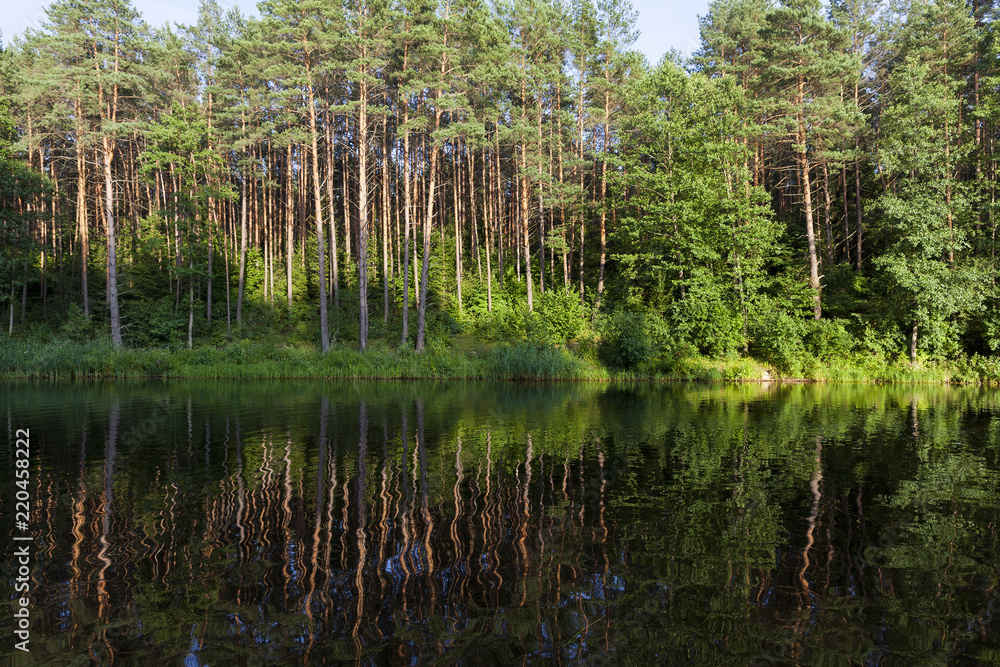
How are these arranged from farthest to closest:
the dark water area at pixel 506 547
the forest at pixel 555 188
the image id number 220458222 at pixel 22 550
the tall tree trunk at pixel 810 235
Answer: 1. the tall tree trunk at pixel 810 235
2. the forest at pixel 555 188
3. the image id number 220458222 at pixel 22 550
4. the dark water area at pixel 506 547

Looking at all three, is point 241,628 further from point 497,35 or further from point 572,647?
point 497,35

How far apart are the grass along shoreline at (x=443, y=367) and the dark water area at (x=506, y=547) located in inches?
574

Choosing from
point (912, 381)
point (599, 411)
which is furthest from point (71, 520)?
point (912, 381)

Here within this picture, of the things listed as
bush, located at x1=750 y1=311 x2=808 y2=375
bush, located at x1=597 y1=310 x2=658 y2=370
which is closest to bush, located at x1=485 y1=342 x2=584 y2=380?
bush, located at x1=597 y1=310 x2=658 y2=370

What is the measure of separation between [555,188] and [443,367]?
15160mm

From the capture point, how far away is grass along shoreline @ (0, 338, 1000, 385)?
26797mm

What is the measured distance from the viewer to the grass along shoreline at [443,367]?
2680 cm

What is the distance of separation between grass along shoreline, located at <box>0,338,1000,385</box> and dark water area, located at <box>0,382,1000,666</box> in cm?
1457

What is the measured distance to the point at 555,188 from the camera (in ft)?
118

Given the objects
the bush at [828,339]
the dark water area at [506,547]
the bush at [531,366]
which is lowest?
the dark water area at [506,547]

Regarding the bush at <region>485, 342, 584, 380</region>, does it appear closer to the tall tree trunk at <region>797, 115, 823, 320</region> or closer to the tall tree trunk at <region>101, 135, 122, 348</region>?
the tall tree trunk at <region>797, 115, 823, 320</region>

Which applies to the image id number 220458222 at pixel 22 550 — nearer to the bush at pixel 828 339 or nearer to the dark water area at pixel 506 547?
the dark water area at pixel 506 547

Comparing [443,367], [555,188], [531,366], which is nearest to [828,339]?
[531,366]

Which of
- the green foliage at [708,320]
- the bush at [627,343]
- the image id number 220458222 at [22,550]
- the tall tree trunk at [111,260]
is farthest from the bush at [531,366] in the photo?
the tall tree trunk at [111,260]
